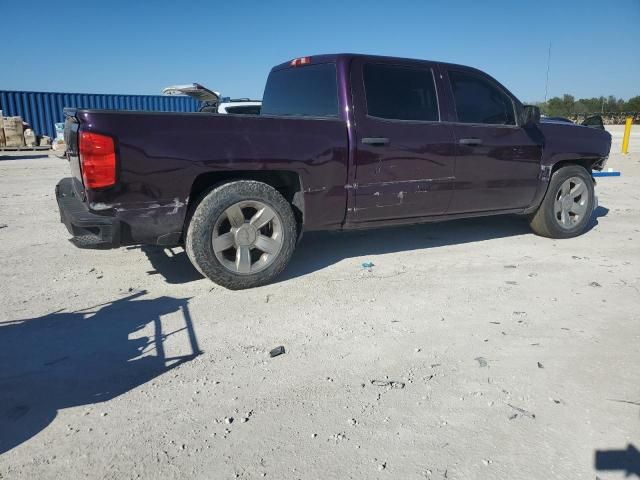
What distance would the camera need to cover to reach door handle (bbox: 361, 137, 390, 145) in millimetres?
4234

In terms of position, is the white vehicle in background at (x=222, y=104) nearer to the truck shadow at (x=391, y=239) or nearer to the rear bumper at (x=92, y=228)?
the truck shadow at (x=391, y=239)

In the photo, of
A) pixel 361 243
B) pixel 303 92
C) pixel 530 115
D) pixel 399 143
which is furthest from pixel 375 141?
pixel 530 115

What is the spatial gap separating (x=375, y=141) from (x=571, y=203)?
2951mm

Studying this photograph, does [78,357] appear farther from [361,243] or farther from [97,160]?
[361,243]

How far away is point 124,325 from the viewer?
338 cm

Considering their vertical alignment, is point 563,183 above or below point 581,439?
above

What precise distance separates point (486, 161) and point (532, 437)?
3.26 metres

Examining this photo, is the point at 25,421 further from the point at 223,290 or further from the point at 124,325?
the point at 223,290

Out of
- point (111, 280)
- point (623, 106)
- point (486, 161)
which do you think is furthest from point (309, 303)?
point (623, 106)

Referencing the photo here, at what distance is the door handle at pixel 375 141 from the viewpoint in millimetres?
4234

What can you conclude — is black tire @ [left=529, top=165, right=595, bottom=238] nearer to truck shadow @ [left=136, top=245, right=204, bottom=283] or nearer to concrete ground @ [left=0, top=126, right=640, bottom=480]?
concrete ground @ [left=0, top=126, right=640, bottom=480]

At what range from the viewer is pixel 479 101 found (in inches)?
198

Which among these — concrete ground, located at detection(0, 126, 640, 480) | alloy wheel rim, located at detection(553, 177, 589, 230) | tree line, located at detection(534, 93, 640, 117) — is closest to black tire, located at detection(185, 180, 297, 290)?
concrete ground, located at detection(0, 126, 640, 480)

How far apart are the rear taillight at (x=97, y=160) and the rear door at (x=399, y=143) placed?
1939 millimetres
